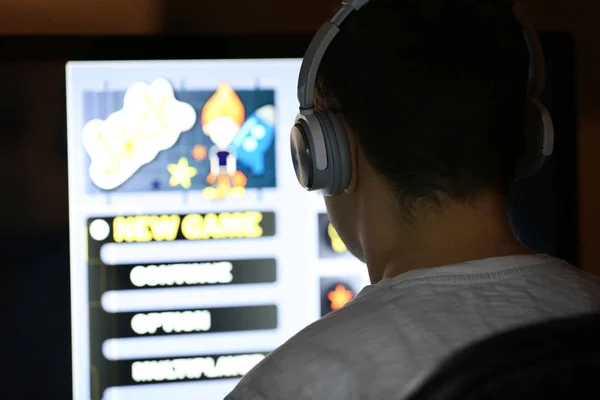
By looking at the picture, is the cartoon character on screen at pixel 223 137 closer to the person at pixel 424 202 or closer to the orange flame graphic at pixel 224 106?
the orange flame graphic at pixel 224 106

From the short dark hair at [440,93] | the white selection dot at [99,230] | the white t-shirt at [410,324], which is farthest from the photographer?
the white selection dot at [99,230]

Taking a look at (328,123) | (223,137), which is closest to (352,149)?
(328,123)

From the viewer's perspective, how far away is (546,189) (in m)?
1.41

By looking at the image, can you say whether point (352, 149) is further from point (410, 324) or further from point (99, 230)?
point (99, 230)

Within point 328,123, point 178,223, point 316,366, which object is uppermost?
point 328,123

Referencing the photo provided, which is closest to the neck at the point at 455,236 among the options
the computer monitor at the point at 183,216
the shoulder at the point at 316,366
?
the shoulder at the point at 316,366

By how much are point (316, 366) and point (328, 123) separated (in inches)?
11.6

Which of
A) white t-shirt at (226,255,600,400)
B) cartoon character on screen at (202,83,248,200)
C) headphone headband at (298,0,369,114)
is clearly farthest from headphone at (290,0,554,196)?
cartoon character on screen at (202,83,248,200)

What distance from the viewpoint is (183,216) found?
131 centimetres

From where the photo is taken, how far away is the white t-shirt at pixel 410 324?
64 centimetres

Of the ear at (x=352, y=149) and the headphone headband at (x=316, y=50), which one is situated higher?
the headphone headband at (x=316, y=50)

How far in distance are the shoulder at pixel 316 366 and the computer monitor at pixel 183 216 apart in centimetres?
61

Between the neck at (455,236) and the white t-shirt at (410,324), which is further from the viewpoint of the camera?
the neck at (455,236)

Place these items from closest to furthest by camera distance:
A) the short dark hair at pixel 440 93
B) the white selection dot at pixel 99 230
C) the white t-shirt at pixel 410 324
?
the white t-shirt at pixel 410 324
the short dark hair at pixel 440 93
the white selection dot at pixel 99 230
